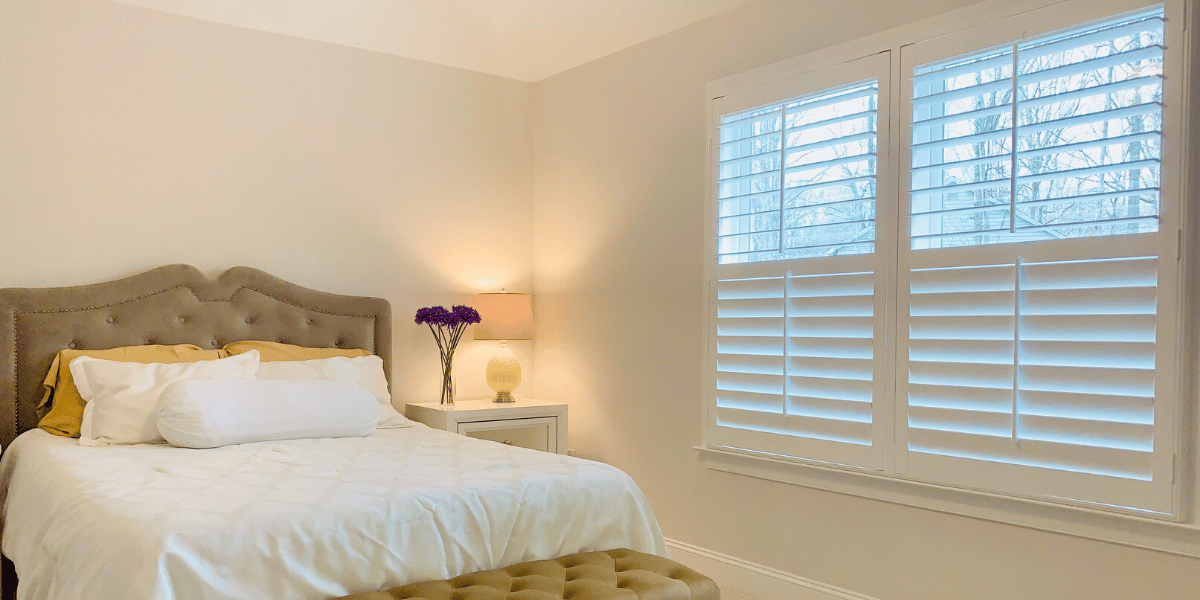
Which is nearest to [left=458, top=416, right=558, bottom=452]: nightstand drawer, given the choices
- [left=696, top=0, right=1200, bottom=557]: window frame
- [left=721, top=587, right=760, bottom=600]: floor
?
[left=696, top=0, right=1200, bottom=557]: window frame

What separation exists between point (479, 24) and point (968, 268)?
111 inches

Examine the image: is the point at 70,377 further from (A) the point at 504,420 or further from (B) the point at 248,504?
(A) the point at 504,420

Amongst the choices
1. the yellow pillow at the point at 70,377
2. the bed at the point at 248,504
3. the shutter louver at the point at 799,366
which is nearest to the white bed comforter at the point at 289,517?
the bed at the point at 248,504

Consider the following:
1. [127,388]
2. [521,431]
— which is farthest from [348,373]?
[521,431]

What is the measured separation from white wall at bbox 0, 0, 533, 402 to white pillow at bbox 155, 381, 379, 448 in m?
0.95

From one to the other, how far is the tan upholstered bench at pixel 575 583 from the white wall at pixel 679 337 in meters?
1.06

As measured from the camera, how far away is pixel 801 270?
10.2 feet

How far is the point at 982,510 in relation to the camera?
2586mm

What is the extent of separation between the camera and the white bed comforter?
1.76 metres

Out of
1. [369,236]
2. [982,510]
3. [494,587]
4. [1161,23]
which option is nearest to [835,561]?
[982,510]

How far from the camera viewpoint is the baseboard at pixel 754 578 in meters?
3.08

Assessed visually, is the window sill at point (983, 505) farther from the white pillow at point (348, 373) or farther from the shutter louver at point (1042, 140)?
the white pillow at point (348, 373)

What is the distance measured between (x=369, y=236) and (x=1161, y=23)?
3.26 m

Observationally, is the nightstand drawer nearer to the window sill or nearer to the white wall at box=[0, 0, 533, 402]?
the white wall at box=[0, 0, 533, 402]
